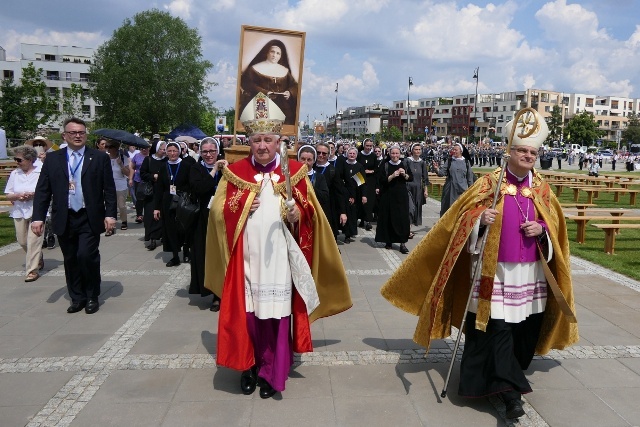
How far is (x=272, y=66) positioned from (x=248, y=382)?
7.41 metres

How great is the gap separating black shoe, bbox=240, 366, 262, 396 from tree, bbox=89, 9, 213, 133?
39.9m

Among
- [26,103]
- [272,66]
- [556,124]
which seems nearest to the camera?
[272,66]

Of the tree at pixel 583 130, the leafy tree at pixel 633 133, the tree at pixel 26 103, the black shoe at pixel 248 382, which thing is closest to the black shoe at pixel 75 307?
the black shoe at pixel 248 382

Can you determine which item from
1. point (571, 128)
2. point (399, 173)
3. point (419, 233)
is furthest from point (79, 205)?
point (571, 128)

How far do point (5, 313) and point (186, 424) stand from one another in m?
3.54

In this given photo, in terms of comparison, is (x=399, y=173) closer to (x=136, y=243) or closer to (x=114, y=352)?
(x=136, y=243)

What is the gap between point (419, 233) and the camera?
1149 cm

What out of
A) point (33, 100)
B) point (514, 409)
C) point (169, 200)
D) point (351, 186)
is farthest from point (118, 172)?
point (33, 100)

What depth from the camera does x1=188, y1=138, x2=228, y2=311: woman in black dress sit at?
19.6 ft

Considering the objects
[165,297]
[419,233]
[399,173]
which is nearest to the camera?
[165,297]

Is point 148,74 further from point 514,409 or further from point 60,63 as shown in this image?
point 60,63

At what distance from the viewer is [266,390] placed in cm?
390

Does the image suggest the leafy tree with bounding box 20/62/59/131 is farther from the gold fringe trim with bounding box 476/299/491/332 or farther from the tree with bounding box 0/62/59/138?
the gold fringe trim with bounding box 476/299/491/332

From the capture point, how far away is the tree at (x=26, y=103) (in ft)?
117
